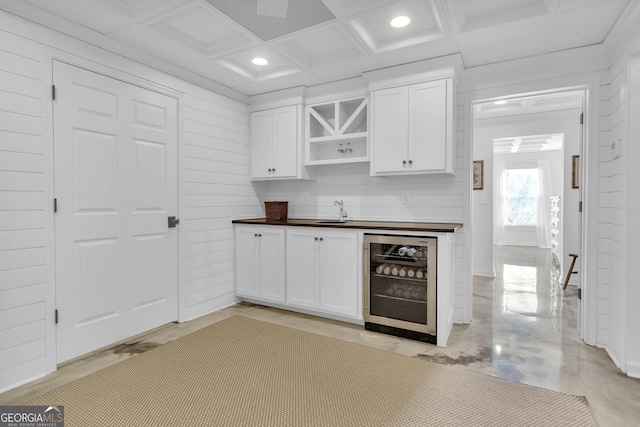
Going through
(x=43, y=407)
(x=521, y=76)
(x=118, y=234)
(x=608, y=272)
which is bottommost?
(x=43, y=407)

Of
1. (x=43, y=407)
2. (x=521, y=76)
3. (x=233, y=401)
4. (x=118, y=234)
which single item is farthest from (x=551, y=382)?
(x=118, y=234)

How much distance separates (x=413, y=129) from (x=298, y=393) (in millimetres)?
2375

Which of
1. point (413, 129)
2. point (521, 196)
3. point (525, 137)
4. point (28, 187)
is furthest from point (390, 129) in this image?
point (521, 196)

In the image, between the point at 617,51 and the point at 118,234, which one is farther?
the point at 118,234

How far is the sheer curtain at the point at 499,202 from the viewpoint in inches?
359

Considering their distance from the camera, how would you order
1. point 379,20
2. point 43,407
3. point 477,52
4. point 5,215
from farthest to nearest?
point 477,52
point 379,20
point 5,215
point 43,407

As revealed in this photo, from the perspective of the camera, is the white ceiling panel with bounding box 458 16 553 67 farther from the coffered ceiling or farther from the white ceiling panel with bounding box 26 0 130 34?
the white ceiling panel with bounding box 26 0 130 34

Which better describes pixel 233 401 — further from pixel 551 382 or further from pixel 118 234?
pixel 551 382

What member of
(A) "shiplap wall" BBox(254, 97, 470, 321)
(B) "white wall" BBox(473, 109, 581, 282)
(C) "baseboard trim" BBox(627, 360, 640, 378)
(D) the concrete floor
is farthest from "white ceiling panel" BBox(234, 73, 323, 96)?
(C) "baseboard trim" BBox(627, 360, 640, 378)

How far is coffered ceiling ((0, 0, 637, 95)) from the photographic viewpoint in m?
2.27

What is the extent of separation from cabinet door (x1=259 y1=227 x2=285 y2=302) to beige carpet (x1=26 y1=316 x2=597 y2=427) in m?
0.94

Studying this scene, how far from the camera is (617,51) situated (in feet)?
8.35

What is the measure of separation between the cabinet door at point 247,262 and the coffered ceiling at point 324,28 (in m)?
1.73

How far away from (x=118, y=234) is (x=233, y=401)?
1.69 metres
